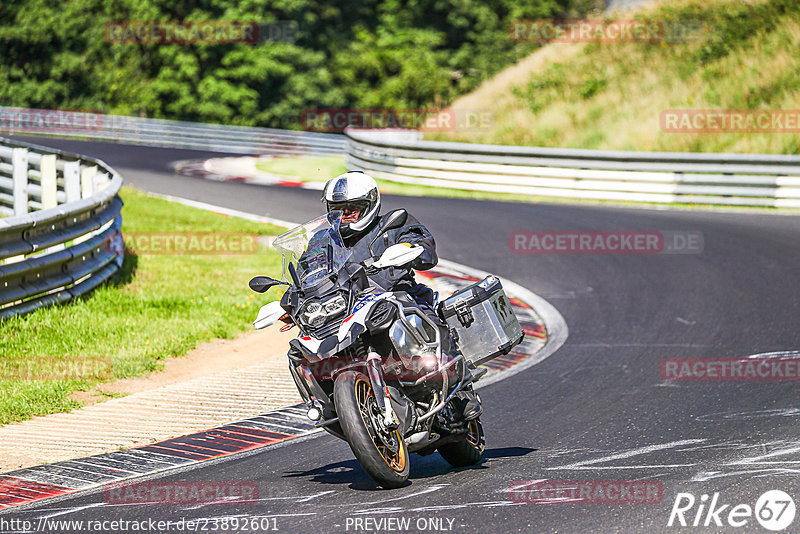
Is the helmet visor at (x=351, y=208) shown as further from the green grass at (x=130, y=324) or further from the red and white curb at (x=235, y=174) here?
the red and white curb at (x=235, y=174)

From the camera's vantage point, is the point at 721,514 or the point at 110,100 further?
the point at 110,100

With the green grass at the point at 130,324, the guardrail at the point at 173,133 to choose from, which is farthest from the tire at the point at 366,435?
the guardrail at the point at 173,133

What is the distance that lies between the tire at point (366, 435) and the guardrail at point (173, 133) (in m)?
33.1

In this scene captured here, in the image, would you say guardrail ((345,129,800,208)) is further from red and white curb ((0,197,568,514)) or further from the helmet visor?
the helmet visor

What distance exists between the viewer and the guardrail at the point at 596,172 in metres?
20.9

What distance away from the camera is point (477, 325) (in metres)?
6.93

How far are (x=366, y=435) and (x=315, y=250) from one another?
123cm

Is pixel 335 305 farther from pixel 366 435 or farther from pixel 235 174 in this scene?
pixel 235 174

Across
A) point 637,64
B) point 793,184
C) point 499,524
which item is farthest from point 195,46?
point 499,524

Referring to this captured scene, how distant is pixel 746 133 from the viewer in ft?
83.4

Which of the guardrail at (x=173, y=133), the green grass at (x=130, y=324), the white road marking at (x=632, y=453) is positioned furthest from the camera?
the guardrail at (x=173, y=133)

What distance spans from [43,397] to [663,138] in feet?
66.9

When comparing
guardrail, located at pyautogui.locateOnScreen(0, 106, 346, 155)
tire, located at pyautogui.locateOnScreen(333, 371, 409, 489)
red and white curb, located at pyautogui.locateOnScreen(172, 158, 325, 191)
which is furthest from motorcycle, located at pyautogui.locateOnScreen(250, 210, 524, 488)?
guardrail, located at pyautogui.locateOnScreen(0, 106, 346, 155)

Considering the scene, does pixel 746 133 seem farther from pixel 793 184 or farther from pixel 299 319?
pixel 299 319
